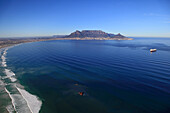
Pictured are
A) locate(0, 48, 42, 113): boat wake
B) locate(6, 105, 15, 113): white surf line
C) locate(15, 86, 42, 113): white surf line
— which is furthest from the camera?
locate(15, 86, 42, 113): white surf line

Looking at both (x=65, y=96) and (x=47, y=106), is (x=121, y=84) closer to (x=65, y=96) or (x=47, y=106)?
(x=65, y=96)

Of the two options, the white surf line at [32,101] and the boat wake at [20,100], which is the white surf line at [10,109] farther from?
the white surf line at [32,101]

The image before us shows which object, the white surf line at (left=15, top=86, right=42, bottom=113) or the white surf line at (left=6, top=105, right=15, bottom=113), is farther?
the white surf line at (left=15, top=86, right=42, bottom=113)

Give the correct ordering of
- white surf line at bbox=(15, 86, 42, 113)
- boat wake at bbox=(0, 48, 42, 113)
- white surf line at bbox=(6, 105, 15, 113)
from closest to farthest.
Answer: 1. white surf line at bbox=(6, 105, 15, 113)
2. boat wake at bbox=(0, 48, 42, 113)
3. white surf line at bbox=(15, 86, 42, 113)

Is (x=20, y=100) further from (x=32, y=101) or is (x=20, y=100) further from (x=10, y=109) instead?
(x=10, y=109)

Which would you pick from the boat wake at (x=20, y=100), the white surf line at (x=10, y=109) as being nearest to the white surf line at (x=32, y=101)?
the boat wake at (x=20, y=100)

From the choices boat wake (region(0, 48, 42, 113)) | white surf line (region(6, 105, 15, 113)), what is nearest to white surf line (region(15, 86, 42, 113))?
boat wake (region(0, 48, 42, 113))

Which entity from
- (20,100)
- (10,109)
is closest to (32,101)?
(20,100)

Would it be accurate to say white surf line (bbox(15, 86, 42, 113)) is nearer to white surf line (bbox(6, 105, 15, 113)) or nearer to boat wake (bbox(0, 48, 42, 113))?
boat wake (bbox(0, 48, 42, 113))
